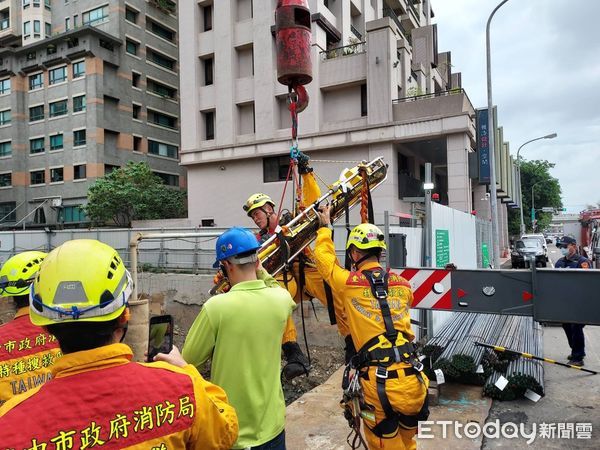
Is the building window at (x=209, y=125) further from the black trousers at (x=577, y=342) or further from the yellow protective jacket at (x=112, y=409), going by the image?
the yellow protective jacket at (x=112, y=409)

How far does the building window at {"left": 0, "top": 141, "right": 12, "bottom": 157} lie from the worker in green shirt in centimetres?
4373

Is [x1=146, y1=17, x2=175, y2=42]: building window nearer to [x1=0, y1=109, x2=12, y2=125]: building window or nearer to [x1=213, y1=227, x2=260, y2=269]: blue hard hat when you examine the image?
[x1=0, y1=109, x2=12, y2=125]: building window

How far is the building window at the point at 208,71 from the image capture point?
24.1 meters

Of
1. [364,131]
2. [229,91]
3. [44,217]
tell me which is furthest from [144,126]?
[364,131]

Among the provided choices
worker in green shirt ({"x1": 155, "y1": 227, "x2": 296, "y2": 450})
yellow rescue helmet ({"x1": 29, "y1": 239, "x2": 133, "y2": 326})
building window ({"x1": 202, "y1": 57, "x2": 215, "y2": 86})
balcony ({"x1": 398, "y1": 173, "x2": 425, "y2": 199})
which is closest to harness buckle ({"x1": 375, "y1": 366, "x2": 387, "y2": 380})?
worker in green shirt ({"x1": 155, "y1": 227, "x2": 296, "y2": 450})

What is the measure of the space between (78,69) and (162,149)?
29.5ft

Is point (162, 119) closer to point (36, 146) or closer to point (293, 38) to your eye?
point (36, 146)

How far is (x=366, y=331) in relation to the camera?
3.03 m

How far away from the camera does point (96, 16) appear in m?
34.9

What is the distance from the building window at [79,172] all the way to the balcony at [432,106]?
25.6 meters

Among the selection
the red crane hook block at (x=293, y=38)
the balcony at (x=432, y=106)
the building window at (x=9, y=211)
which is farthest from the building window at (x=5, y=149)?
the red crane hook block at (x=293, y=38)

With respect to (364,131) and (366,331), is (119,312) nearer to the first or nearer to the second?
(366,331)

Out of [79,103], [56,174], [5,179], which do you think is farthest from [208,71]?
[5,179]

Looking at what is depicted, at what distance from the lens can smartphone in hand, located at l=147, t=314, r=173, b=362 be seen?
68.6 inches
